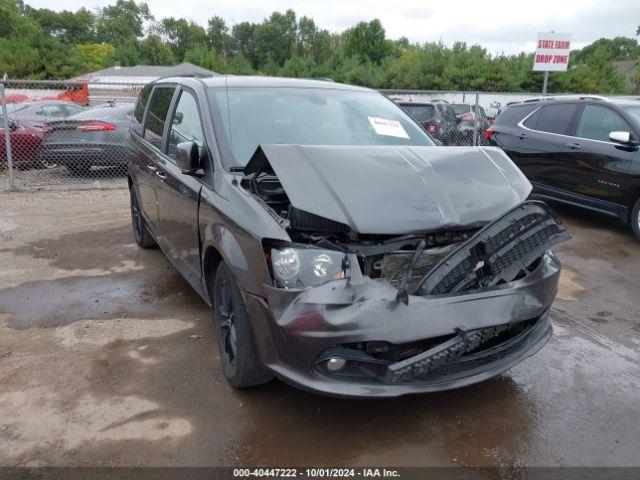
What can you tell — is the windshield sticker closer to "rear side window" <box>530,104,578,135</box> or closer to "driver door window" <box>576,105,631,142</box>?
"driver door window" <box>576,105,631,142</box>

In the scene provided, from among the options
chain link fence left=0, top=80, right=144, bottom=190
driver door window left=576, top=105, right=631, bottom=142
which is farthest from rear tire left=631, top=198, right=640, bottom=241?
chain link fence left=0, top=80, right=144, bottom=190

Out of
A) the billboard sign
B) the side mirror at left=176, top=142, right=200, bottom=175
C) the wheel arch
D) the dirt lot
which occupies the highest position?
the billboard sign

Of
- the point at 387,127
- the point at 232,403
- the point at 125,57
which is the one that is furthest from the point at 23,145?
the point at 125,57

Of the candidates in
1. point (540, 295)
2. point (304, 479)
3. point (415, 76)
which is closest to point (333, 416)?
point (304, 479)

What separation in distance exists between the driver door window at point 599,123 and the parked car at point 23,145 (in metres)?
9.78

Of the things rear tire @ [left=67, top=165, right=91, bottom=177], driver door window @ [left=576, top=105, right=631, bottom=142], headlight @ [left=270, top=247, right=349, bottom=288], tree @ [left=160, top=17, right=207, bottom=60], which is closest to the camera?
headlight @ [left=270, top=247, right=349, bottom=288]

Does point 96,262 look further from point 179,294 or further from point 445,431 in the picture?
point 445,431

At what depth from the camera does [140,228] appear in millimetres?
6094

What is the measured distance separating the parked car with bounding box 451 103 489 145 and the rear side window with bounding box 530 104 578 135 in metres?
2.83

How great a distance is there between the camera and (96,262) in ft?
18.6

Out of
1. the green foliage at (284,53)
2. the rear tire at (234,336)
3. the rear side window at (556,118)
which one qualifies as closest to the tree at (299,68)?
the green foliage at (284,53)

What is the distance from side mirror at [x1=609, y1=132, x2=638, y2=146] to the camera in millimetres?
6344

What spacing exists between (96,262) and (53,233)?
1.54m

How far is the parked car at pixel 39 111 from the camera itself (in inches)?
480
